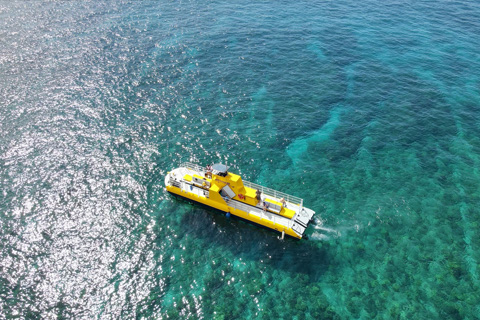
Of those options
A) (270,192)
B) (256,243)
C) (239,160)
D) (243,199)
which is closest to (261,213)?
(243,199)

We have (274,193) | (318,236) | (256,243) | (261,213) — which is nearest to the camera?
(256,243)

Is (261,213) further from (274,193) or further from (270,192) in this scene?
(270,192)

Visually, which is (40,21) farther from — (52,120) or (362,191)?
(362,191)

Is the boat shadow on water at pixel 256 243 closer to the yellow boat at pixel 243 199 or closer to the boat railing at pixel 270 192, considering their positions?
the yellow boat at pixel 243 199

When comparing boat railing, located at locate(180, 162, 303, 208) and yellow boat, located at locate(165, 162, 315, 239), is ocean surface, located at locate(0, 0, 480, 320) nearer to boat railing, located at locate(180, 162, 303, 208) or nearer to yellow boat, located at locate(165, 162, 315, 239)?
yellow boat, located at locate(165, 162, 315, 239)

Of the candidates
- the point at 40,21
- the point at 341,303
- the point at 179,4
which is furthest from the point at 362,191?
the point at 40,21

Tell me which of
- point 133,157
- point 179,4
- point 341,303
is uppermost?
point 179,4
